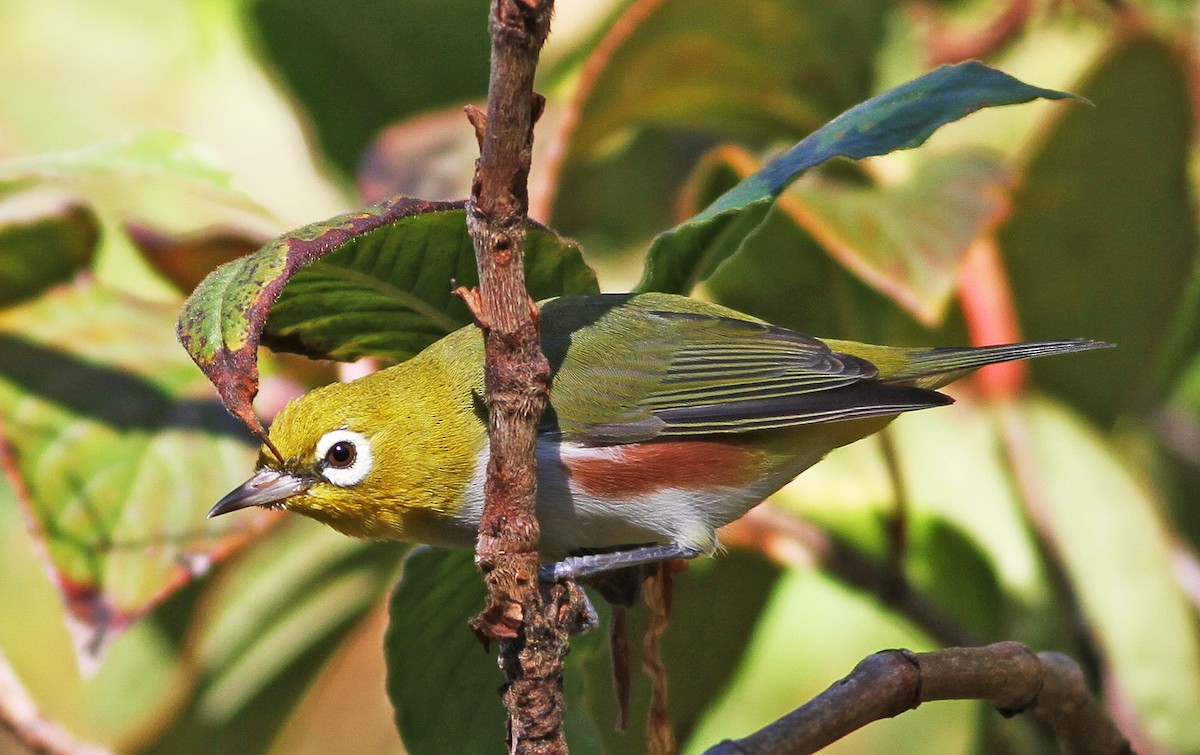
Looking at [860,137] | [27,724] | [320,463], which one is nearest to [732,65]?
[860,137]

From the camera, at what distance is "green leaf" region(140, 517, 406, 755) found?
294 cm

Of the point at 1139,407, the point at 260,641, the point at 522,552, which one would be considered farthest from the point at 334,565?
the point at 1139,407

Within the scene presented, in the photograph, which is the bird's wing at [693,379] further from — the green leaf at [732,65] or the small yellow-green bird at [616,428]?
the green leaf at [732,65]

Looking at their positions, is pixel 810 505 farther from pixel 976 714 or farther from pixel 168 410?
pixel 168 410

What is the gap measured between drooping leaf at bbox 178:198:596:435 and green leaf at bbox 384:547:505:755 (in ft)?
1.12

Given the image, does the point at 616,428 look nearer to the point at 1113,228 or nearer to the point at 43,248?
the point at 43,248

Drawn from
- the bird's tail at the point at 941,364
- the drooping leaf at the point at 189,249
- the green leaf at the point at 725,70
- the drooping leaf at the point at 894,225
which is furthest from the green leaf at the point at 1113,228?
the drooping leaf at the point at 189,249

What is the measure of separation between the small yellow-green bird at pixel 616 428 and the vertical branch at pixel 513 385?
481 mm

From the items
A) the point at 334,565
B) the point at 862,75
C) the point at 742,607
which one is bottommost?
the point at 334,565

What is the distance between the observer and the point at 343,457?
189 centimetres

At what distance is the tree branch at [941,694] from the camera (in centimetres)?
138

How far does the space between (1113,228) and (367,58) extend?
2.01 m

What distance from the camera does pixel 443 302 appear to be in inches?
67.9

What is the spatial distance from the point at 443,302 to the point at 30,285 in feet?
4.41
